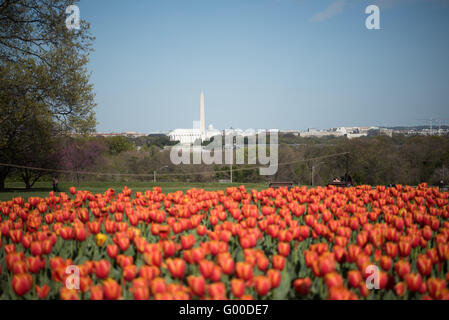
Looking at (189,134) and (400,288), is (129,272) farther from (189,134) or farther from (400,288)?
(189,134)

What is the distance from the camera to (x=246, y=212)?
396 cm

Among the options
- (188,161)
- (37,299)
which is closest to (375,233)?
(37,299)

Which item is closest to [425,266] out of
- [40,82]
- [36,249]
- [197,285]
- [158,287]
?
[197,285]

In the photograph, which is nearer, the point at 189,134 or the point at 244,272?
the point at 244,272

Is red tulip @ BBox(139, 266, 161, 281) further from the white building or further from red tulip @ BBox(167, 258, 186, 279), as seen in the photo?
the white building

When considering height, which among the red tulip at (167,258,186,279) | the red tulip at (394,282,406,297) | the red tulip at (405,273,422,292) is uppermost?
the red tulip at (167,258,186,279)

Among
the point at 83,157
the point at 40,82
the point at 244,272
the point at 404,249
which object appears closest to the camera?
the point at 244,272

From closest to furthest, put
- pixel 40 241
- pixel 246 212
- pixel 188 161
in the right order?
pixel 40 241, pixel 246 212, pixel 188 161

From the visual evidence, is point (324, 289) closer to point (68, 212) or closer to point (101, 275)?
point (101, 275)

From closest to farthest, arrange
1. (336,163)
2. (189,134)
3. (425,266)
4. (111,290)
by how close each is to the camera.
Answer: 1. (111,290)
2. (425,266)
3. (336,163)
4. (189,134)

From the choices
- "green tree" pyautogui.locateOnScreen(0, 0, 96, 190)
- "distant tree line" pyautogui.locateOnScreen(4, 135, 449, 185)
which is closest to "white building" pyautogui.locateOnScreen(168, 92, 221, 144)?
"distant tree line" pyautogui.locateOnScreen(4, 135, 449, 185)
